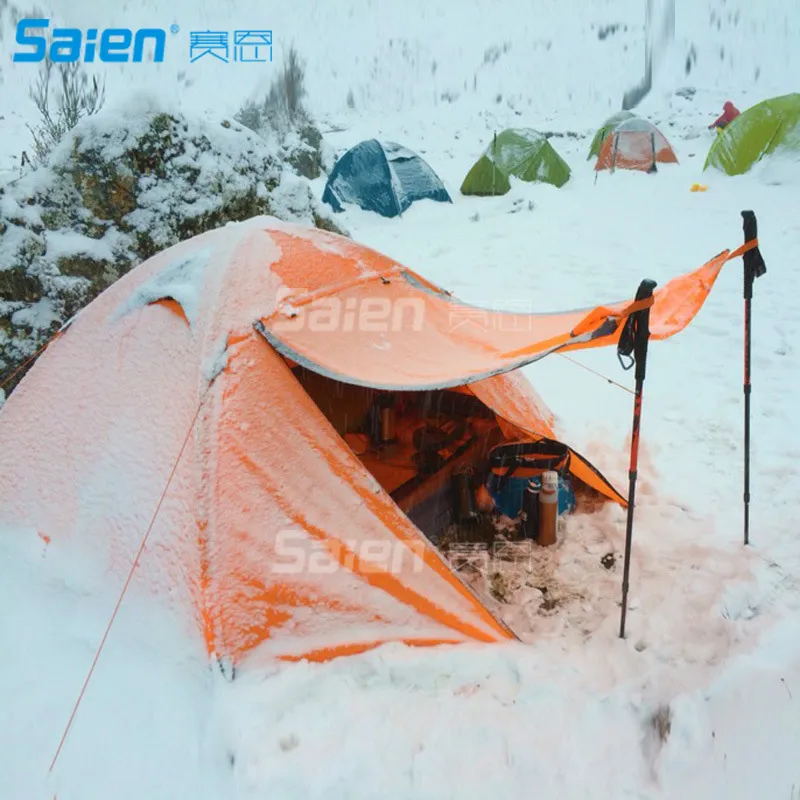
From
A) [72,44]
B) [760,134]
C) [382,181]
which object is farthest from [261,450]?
[72,44]

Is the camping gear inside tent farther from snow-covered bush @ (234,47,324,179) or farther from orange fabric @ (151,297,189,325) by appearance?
orange fabric @ (151,297,189,325)

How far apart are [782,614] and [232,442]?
2.22 meters

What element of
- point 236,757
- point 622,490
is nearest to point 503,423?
point 622,490

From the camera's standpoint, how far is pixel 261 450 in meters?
2.53

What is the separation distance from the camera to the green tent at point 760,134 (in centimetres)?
1084

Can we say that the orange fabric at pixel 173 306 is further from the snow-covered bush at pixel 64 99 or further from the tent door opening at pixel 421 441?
the snow-covered bush at pixel 64 99

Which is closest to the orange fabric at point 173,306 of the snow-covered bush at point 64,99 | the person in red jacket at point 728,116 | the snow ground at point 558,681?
the snow ground at point 558,681

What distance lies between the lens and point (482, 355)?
2.66 m

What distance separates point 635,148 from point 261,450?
1313cm

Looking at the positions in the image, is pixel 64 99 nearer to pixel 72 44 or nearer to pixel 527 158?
pixel 72 44

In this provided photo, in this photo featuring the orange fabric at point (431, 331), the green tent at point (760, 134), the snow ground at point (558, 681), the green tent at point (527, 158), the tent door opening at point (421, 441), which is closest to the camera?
the snow ground at point (558, 681)

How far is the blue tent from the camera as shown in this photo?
36.0ft

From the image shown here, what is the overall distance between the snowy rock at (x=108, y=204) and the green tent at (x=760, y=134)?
31.2 ft

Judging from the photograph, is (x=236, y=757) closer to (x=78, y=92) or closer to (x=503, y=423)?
(x=503, y=423)
